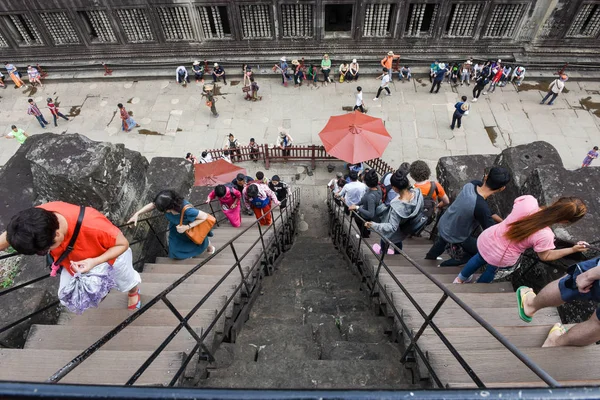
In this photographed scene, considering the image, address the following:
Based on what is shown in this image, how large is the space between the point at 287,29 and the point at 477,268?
13014mm

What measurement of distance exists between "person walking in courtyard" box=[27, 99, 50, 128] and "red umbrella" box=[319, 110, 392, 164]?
10.7 meters

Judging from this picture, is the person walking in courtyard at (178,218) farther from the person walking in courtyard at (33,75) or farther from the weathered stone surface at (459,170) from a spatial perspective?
the person walking in courtyard at (33,75)

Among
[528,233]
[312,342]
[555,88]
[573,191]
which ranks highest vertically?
[528,233]

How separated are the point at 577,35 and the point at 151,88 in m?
17.5

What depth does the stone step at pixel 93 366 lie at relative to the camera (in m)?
2.92

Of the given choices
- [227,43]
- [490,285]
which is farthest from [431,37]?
[490,285]

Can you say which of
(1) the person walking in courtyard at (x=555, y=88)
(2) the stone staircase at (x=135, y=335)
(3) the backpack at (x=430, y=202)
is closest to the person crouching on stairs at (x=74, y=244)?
(2) the stone staircase at (x=135, y=335)

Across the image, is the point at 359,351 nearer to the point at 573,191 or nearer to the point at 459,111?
the point at 573,191

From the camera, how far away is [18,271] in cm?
502

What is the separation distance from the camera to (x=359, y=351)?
12.2ft

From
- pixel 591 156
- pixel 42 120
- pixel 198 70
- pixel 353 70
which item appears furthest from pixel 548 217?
pixel 42 120

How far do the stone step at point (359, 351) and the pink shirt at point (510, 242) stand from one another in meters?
1.47

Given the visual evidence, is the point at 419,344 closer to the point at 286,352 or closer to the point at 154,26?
the point at 286,352

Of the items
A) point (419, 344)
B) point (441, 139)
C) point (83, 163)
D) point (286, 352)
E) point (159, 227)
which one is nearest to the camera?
point (419, 344)
